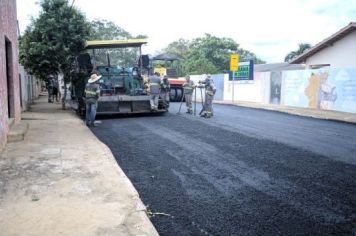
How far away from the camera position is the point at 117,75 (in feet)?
47.7

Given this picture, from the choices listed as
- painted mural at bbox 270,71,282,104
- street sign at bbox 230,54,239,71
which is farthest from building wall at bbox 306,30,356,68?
street sign at bbox 230,54,239,71

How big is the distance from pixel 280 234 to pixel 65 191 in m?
2.57

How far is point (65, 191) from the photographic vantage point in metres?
4.76

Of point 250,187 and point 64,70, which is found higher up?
point 64,70

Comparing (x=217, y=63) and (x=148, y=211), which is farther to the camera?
(x=217, y=63)

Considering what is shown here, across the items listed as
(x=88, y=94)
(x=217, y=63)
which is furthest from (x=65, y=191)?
(x=217, y=63)

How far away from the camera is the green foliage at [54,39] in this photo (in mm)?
15734

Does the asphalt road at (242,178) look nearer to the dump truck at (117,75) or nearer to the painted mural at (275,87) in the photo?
the dump truck at (117,75)

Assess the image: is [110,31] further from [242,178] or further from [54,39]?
[242,178]

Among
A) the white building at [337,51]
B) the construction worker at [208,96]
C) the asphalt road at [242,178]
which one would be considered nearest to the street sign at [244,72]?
the white building at [337,51]

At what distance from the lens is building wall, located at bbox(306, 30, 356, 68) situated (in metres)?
20.4

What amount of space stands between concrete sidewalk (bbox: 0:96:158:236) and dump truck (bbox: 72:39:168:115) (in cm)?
609

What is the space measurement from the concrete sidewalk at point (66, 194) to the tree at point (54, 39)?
8.76 metres

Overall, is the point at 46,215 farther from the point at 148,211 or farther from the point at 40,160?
the point at 40,160
